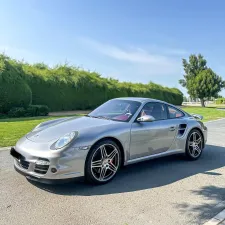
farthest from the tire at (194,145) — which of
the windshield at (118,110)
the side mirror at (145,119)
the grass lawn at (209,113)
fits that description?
the grass lawn at (209,113)

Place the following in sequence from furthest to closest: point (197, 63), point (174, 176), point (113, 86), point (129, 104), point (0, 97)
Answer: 1. point (197, 63)
2. point (113, 86)
3. point (0, 97)
4. point (129, 104)
5. point (174, 176)

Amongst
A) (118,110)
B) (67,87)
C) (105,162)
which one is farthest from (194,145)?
(67,87)

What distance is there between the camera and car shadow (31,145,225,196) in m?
3.81

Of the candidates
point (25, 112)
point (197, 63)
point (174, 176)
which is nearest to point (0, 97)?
point (25, 112)

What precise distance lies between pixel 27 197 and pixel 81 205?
30.5 inches

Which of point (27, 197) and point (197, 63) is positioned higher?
point (197, 63)

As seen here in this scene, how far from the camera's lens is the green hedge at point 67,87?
58.3 ft

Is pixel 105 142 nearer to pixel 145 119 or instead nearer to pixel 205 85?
pixel 145 119

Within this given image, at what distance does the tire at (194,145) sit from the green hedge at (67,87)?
43.9 ft

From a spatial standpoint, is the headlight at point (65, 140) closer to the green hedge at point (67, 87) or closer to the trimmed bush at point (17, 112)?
the trimmed bush at point (17, 112)

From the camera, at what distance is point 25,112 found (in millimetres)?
13938

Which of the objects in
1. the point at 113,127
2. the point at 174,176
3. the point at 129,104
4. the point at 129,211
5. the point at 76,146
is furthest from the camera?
the point at 129,104

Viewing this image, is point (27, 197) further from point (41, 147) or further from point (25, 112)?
point (25, 112)

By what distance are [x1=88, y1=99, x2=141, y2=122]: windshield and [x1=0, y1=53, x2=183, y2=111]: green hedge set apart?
1264 cm
